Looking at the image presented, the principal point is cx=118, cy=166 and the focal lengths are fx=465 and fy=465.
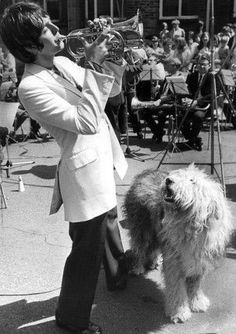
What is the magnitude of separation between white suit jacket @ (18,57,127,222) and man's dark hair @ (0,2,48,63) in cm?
13

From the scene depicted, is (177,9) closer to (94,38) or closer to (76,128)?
(94,38)

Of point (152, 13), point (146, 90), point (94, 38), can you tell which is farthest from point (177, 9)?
point (94, 38)

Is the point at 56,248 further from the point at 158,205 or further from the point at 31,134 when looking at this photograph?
the point at 31,134

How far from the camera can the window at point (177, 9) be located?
1655 cm

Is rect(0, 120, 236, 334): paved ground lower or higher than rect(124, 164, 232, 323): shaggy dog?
lower

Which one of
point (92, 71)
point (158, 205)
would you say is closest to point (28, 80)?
point (92, 71)

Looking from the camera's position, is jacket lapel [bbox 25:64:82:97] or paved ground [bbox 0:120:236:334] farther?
paved ground [bbox 0:120:236:334]

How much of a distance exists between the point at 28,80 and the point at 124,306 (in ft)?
5.65

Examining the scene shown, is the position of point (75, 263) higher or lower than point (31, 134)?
higher

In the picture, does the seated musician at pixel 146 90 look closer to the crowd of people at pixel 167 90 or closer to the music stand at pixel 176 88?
the crowd of people at pixel 167 90

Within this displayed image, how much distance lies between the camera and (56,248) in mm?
4121

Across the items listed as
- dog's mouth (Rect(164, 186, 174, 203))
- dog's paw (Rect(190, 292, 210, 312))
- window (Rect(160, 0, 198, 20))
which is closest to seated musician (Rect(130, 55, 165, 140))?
dog's paw (Rect(190, 292, 210, 312))

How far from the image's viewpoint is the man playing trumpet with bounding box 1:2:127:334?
7.44 ft

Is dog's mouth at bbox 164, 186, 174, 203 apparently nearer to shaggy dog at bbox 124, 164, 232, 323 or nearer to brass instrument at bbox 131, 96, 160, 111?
shaggy dog at bbox 124, 164, 232, 323
